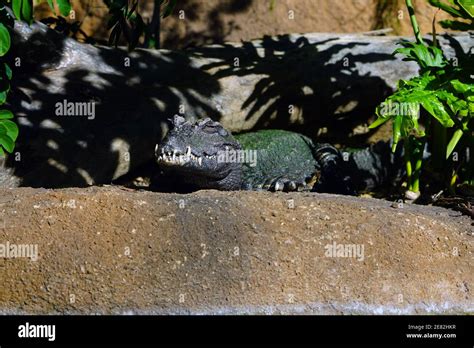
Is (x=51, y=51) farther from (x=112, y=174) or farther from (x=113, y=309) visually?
(x=113, y=309)

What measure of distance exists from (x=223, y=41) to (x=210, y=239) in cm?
453

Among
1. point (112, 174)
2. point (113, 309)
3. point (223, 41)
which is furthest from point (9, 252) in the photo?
point (223, 41)

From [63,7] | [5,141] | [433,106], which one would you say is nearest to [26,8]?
[63,7]

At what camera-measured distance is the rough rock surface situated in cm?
480

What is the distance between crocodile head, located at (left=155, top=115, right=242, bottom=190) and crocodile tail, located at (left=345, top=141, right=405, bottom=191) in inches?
52.1

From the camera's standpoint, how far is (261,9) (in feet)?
30.1

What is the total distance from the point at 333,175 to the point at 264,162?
24.9 inches

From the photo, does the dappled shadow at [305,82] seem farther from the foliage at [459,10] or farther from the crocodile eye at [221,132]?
the foliage at [459,10]

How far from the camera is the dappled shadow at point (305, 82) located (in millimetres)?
7766

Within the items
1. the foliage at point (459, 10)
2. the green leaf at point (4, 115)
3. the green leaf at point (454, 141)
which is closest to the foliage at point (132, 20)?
the green leaf at point (4, 115)

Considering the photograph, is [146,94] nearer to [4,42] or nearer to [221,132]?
[221,132]

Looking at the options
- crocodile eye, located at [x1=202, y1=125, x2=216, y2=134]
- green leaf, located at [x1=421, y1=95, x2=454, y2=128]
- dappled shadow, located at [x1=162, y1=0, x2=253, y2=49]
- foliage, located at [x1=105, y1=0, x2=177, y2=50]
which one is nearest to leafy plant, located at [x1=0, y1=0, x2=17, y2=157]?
foliage, located at [x1=105, y1=0, x2=177, y2=50]

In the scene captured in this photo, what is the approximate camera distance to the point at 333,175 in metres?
7.52

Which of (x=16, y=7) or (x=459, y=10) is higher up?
(x=459, y=10)
